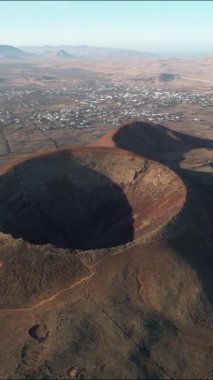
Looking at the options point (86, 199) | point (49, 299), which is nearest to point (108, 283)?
point (49, 299)

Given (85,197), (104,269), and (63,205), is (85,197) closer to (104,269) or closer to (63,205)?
(63,205)

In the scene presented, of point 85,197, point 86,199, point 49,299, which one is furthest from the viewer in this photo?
point 85,197

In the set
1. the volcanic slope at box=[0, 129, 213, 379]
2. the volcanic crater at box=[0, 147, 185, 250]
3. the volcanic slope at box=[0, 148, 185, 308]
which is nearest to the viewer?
the volcanic slope at box=[0, 129, 213, 379]

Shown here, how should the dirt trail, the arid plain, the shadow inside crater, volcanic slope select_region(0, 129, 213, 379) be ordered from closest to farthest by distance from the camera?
volcanic slope select_region(0, 129, 213, 379) < the arid plain < the dirt trail < the shadow inside crater

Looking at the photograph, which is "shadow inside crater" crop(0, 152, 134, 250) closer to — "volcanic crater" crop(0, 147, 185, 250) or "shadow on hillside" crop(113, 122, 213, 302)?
"volcanic crater" crop(0, 147, 185, 250)

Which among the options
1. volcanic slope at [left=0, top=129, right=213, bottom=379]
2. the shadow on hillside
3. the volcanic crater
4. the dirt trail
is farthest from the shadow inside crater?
the dirt trail

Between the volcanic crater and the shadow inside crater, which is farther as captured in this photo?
the shadow inside crater
